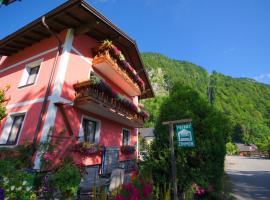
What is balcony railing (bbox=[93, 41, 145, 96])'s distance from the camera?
34.8ft

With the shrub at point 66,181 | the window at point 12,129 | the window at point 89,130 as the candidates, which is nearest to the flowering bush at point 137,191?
the shrub at point 66,181

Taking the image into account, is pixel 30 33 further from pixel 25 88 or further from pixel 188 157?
pixel 188 157

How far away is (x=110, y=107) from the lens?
32.1 feet

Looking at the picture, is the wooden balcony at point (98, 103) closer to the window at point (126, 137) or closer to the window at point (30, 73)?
the window at point (126, 137)

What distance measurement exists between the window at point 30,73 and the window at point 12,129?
1713 mm

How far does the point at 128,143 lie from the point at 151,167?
7486mm

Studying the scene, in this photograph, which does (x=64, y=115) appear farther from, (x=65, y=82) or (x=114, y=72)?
(x=114, y=72)

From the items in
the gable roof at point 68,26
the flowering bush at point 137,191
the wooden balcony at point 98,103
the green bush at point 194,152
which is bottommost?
the flowering bush at point 137,191

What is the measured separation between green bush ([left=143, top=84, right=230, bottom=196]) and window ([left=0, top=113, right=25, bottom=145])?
6.01 m

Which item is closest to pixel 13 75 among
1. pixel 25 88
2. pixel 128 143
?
pixel 25 88

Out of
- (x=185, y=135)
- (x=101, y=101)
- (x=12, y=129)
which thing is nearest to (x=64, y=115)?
(x=101, y=101)

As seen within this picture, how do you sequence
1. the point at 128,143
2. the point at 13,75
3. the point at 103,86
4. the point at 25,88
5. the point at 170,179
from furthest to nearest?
the point at 128,143, the point at 13,75, the point at 25,88, the point at 103,86, the point at 170,179

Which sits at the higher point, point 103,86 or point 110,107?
point 103,86

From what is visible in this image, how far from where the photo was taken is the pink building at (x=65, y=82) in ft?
26.8
